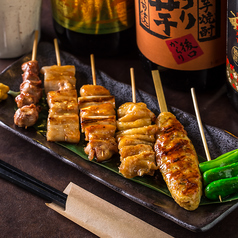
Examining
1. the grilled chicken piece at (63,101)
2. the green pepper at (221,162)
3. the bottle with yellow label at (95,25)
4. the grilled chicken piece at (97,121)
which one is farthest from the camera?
the bottle with yellow label at (95,25)

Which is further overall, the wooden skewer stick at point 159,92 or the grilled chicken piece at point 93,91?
the grilled chicken piece at point 93,91

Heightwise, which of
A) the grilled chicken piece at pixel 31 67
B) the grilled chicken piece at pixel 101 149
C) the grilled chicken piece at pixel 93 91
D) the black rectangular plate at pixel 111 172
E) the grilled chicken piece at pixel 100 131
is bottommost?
the black rectangular plate at pixel 111 172

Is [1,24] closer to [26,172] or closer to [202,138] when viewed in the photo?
[26,172]

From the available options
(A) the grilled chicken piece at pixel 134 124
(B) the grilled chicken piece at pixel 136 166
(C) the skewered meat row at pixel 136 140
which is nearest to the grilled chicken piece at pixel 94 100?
(C) the skewered meat row at pixel 136 140

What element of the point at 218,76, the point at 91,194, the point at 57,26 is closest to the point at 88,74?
the point at 57,26

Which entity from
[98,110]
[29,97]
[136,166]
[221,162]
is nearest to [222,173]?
[221,162]

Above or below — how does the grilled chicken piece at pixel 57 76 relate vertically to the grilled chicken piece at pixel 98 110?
above

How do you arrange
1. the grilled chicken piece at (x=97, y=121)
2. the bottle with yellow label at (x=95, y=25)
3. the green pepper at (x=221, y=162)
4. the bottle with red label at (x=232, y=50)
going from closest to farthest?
the green pepper at (x=221, y=162)
the bottle with red label at (x=232, y=50)
the grilled chicken piece at (x=97, y=121)
the bottle with yellow label at (x=95, y=25)

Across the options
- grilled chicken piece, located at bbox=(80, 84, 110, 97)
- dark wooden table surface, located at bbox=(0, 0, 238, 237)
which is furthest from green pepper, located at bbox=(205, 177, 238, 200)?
grilled chicken piece, located at bbox=(80, 84, 110, 97)

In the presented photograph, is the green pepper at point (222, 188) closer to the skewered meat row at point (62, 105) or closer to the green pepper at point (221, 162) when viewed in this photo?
the green pepper at point (221, 162)
